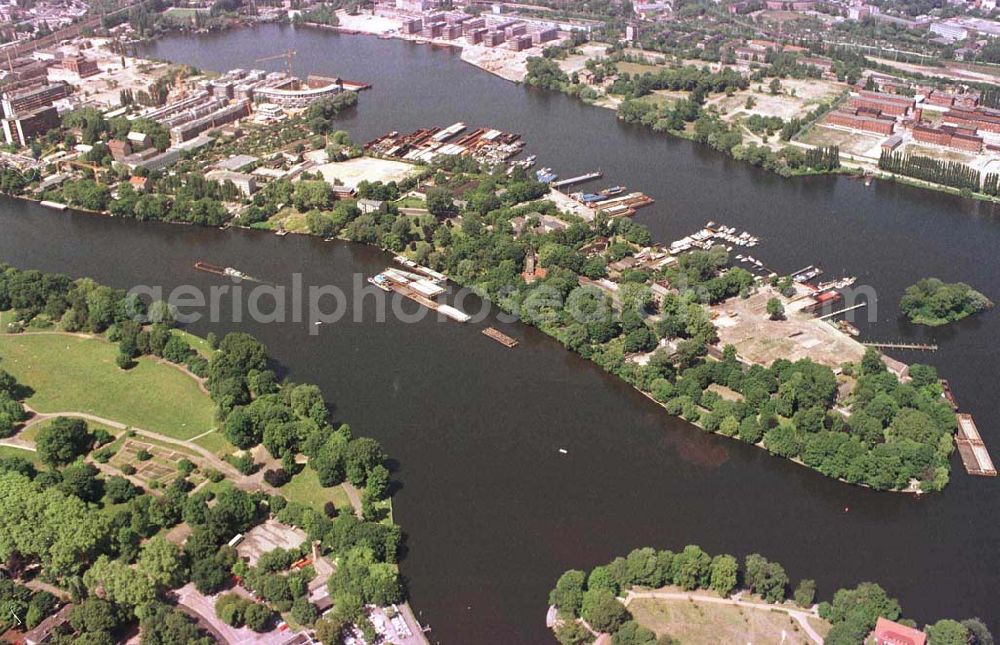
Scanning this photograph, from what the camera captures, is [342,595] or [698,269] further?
[698,269]

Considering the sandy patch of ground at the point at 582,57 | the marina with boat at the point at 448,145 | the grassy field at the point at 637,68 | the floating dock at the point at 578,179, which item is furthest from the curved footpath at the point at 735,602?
the sandy patch of ground at the point at 582,57

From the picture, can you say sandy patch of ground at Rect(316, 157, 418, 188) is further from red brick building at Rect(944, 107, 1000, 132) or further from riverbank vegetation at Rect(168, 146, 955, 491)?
red brick building at Rect(944, 107, 1000, 132)

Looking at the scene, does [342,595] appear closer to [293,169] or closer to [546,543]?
[546,543]

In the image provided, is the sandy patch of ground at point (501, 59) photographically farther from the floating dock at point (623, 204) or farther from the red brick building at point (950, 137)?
the red brick building at point (950, 137)

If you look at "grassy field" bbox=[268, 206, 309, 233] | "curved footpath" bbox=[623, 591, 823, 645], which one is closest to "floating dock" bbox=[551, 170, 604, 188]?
"grassy field" bbox=[268, 206, 309, 233]

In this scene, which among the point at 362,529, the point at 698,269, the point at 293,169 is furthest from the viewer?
the point at 293,169

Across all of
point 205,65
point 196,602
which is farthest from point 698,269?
point 205,65

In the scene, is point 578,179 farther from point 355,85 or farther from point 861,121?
point 355,85
